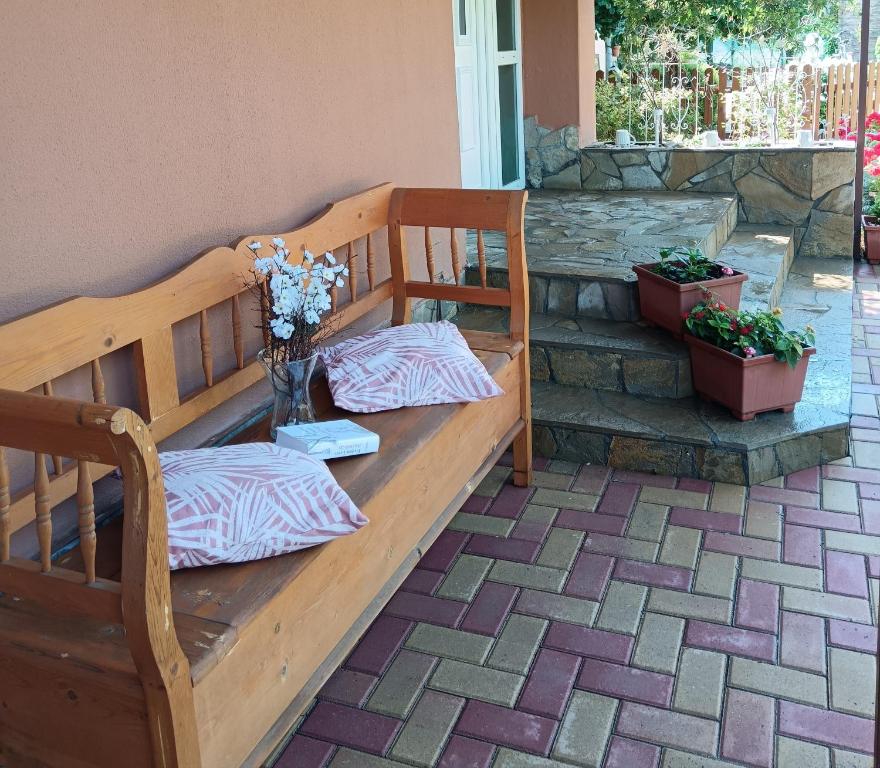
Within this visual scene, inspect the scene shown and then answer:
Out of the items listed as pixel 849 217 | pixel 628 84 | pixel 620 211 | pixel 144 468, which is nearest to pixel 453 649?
pixel 144 468

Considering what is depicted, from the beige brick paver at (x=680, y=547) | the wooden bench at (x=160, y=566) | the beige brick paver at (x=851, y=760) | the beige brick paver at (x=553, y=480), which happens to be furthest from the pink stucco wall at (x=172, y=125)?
the beige brick paver at (x=851, y=760)

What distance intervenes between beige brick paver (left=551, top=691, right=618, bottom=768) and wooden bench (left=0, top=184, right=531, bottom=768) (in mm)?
577

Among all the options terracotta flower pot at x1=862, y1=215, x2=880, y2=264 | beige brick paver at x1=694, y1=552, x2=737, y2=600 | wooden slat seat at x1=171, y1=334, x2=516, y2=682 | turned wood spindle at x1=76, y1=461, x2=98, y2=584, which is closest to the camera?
turned wood spindle at x1=76, y1=461, x2=98, y2=584

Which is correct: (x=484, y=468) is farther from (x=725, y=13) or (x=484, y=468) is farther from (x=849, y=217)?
(x=725, y=13)

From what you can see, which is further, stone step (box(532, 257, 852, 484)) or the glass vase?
stone step (box(532, 257, 852, 484))

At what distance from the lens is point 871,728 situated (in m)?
2.43

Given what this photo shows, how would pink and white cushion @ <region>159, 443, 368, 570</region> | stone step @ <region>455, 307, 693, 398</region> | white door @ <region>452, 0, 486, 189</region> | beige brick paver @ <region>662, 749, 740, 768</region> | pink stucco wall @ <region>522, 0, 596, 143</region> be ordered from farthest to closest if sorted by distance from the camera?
pink stucco wall @ <region>522, 0, 596, 143</region>, white door @ <region>452, 0, 486, 189</region>, stone step @ <region>455, 307, 693, 398</region>, beige brick paver @ <region>662, 749, 740, 768</region>, pink and white cushion @ <region>159, 443, 368, 570</region>

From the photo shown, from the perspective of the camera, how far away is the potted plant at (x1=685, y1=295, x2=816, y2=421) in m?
3.70

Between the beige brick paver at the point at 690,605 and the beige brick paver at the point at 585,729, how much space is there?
0.48 m

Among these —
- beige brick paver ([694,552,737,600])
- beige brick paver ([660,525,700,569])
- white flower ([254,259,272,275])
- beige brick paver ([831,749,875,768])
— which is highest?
white flower ([254,259,272,275])

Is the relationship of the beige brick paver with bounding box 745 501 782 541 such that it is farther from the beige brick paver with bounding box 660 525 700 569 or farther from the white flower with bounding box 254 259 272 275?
the white flower with bounding box 254 259 272 275

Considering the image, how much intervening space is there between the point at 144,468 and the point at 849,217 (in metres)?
5.76

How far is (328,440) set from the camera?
256 cm

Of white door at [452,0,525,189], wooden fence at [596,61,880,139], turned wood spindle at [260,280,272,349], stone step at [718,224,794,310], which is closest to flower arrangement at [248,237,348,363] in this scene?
turned wood spindle at [260,280,272,349]
